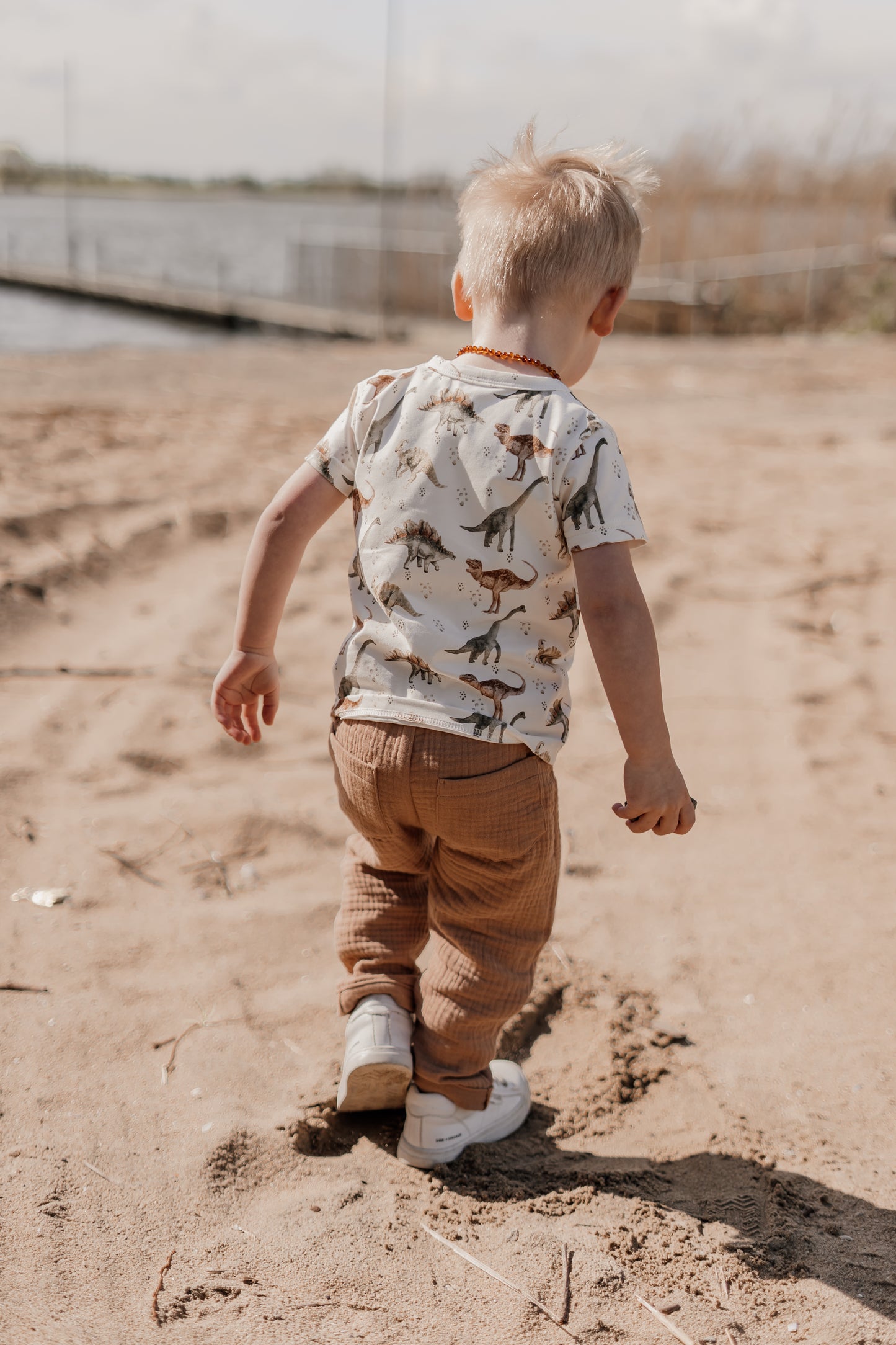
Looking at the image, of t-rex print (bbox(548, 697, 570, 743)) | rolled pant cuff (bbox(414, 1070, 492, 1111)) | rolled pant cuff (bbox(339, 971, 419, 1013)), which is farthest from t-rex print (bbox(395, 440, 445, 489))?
rolled pant cuff (bbox(414, 1070, 492, 1111))

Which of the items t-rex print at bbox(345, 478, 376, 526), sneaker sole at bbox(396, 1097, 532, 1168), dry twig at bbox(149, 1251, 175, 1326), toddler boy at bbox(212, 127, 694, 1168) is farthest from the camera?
sneaker sole at bbox(396, 1097, 532, 1168)

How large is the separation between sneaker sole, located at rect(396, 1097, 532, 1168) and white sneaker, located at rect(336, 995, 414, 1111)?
8 cm

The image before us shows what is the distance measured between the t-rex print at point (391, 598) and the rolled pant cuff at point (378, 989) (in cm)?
59

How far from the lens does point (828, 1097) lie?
184cm

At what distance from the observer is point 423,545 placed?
148cm

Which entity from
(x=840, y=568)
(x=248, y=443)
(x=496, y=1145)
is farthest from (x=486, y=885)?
(x=248, y=443)

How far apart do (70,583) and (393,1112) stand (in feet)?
7.68

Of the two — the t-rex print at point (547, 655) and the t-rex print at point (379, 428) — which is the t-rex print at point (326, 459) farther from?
the t-rex print at point (547, 655)

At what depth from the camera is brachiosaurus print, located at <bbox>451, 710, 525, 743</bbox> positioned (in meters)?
1.45

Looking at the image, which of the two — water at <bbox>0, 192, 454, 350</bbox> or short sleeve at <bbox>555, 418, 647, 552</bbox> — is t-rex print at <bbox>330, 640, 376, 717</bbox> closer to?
short sleeve at <bbox>555, 418, 647, 552</bbox>

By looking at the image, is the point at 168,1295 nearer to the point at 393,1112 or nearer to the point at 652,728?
the point at 393,1112

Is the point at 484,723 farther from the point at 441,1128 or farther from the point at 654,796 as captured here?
the point at 441,1128

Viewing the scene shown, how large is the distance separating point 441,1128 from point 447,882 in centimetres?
38

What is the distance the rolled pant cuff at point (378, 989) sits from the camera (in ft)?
5.53
